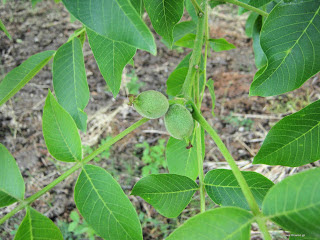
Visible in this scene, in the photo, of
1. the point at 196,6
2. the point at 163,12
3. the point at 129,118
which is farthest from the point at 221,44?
the point at 129,118

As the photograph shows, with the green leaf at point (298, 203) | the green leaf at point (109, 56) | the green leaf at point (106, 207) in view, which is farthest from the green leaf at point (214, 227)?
the green leaf at point (109, 56)

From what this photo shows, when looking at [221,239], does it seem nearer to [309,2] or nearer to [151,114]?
[151,114]

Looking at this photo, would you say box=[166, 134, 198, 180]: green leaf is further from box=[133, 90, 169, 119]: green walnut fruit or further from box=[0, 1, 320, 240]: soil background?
box=[0, 1, 320, 240]: soil background

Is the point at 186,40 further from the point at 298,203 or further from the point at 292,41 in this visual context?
the point at 298,203

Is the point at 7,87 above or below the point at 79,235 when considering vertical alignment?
above

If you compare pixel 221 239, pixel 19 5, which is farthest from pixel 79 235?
pixel 19 5

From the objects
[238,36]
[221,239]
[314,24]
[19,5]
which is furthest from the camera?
[19,5]

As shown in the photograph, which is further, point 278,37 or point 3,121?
point 3,121
